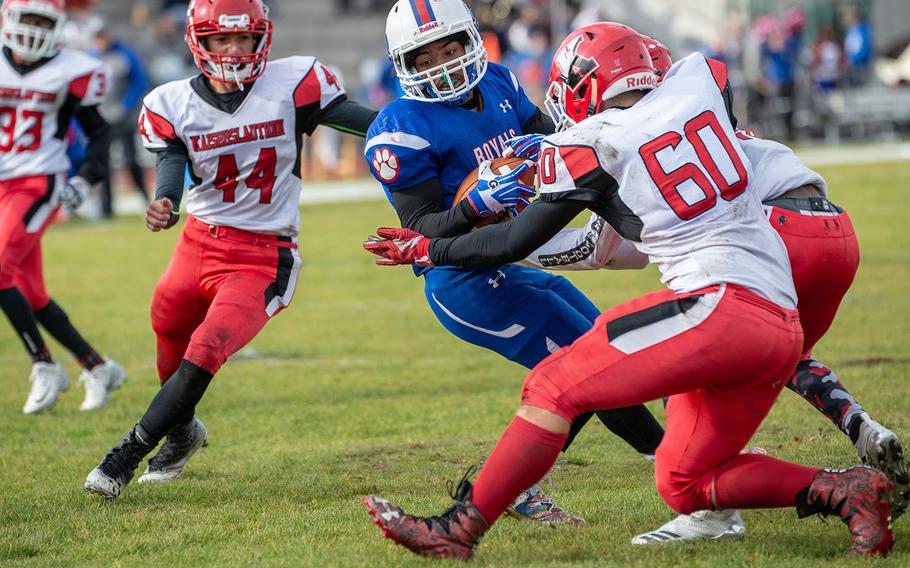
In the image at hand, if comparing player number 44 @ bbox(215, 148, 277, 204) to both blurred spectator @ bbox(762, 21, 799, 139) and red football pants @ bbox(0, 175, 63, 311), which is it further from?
blurred spectator @ bbox(762, 21, 799, 139)

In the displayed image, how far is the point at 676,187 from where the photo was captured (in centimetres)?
364

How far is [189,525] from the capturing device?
448cm

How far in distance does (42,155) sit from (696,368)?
15.7ft

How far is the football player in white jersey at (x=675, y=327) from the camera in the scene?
360cm

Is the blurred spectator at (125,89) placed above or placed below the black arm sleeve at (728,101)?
below

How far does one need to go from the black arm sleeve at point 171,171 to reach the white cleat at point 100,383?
2337 mm

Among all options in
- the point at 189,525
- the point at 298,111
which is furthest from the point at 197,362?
the point at 298,111

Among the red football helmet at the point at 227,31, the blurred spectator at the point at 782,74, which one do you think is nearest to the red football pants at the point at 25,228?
the red football helmet at the point at 227,31

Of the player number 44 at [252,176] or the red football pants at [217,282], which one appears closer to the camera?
the red football pants at [217,282]

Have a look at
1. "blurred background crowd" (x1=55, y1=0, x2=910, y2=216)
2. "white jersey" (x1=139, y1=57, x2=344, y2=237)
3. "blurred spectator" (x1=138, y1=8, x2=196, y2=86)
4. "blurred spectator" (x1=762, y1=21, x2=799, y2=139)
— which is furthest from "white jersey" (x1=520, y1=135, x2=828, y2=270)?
"blurred spectator" (x1=762, y1=21, x2=799, y2=139)

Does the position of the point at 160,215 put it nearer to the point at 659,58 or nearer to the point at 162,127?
the point at 162,127

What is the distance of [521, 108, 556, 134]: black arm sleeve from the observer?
4.79m

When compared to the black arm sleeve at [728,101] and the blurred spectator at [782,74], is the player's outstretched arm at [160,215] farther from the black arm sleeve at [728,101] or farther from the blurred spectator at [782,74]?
the blurred spectator at [782,74]

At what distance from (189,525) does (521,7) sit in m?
20.3
